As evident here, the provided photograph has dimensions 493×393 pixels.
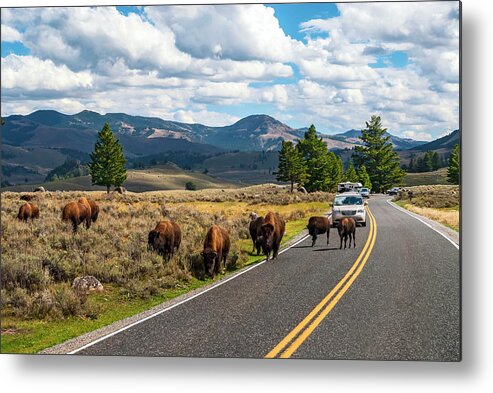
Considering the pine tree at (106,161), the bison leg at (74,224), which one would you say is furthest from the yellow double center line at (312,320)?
the pine tree at (106,161)

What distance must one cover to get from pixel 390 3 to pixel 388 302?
6.76 metres

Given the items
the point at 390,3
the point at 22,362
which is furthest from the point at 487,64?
the point at 22,362

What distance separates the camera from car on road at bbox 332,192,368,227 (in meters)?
29.7

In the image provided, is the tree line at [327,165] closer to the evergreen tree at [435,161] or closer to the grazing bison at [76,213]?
the grazing bison at [76,213]

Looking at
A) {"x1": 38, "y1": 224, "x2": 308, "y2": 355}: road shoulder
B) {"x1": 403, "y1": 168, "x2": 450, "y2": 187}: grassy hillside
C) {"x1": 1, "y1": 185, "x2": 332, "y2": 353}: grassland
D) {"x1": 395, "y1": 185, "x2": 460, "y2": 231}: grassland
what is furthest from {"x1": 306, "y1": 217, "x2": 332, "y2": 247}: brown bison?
{"x1": 403, "y1": 168, "x2": 450, "y2": 187}: grassy hillside

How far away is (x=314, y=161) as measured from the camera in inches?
2879

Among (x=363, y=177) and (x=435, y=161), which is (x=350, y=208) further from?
(x=435, y=161)

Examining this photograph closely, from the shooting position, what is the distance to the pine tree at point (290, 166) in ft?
194

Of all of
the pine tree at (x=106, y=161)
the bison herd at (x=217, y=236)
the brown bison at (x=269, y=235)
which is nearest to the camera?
the bison herd at (x=217, y=236)

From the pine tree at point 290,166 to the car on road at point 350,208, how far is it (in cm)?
2637

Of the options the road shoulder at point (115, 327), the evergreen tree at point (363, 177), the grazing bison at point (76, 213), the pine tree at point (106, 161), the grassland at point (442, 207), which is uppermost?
the pine tree at point (106, 161)

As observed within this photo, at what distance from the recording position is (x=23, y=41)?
14.0 meters

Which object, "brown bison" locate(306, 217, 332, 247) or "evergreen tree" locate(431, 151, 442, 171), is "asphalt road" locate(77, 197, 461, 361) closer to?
"brown bison" locate(306, 217, 332, 247)

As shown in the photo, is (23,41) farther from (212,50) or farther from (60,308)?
(60,308)
